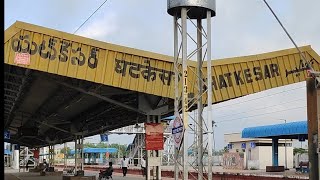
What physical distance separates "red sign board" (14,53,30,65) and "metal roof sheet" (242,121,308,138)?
97.9 feet

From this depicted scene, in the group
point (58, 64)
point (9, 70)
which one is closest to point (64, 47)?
point (58, 64)

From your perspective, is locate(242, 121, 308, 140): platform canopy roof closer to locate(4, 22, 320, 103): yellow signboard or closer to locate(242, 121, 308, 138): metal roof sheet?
locate(242, 121, 308, 138): metal roof sheet

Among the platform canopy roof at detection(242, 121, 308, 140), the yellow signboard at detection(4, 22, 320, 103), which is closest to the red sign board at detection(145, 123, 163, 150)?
the yellow signboard at detection(4, 22, 320, 103)

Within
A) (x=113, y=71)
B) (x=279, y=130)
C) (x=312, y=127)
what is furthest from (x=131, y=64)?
(x=279, y=130)

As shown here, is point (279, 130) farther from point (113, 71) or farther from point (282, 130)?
point (113, 71)

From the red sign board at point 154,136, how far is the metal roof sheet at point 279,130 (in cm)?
2455

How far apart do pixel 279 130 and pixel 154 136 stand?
30542 mm

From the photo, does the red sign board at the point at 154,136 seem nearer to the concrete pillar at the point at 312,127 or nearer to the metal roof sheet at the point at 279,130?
the concrete pillar at the point at 312,127

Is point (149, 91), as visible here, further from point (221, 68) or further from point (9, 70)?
point (9, 70)

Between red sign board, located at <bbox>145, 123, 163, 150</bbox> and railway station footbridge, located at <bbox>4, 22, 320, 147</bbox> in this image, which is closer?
railway station footbridge, located at <bbox>4, 22, 320, 147</bbox>

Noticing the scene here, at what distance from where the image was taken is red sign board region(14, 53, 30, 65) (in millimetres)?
14414

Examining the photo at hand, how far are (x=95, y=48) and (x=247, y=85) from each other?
6.04m

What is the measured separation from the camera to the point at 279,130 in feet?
152

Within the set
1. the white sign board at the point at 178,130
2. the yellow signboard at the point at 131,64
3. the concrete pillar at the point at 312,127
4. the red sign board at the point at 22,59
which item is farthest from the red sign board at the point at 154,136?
the concrete pillar at the point at 312,127
